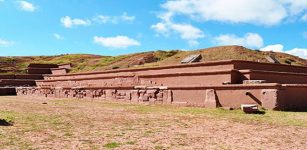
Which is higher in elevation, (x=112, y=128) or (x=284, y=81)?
(x=284, y=81)

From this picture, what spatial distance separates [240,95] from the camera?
548 inches

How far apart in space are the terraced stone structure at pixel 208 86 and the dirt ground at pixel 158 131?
4.51 feet

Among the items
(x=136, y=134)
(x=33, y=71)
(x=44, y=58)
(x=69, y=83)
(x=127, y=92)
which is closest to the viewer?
(x=136, y=134)

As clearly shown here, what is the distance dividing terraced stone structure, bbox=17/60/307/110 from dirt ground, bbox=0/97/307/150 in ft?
4.51

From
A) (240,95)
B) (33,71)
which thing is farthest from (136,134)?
(33,71)

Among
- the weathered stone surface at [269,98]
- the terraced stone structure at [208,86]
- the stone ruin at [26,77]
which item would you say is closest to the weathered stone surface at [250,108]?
the weathered stone surface at [269,98]

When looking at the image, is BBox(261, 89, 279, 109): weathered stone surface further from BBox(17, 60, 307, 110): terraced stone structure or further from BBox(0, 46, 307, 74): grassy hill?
BBox(0, 46, 307, 74): grassy hill

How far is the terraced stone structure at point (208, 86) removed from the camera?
44.9 feet

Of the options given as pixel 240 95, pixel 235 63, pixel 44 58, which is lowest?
pixel 240 95

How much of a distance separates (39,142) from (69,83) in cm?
1981

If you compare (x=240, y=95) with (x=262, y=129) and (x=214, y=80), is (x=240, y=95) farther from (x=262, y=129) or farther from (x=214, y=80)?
(x=262, y=129)

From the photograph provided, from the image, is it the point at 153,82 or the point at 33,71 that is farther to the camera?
the point at 33,71

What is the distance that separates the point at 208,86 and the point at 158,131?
6.19m

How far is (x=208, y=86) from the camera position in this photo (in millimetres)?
14852
